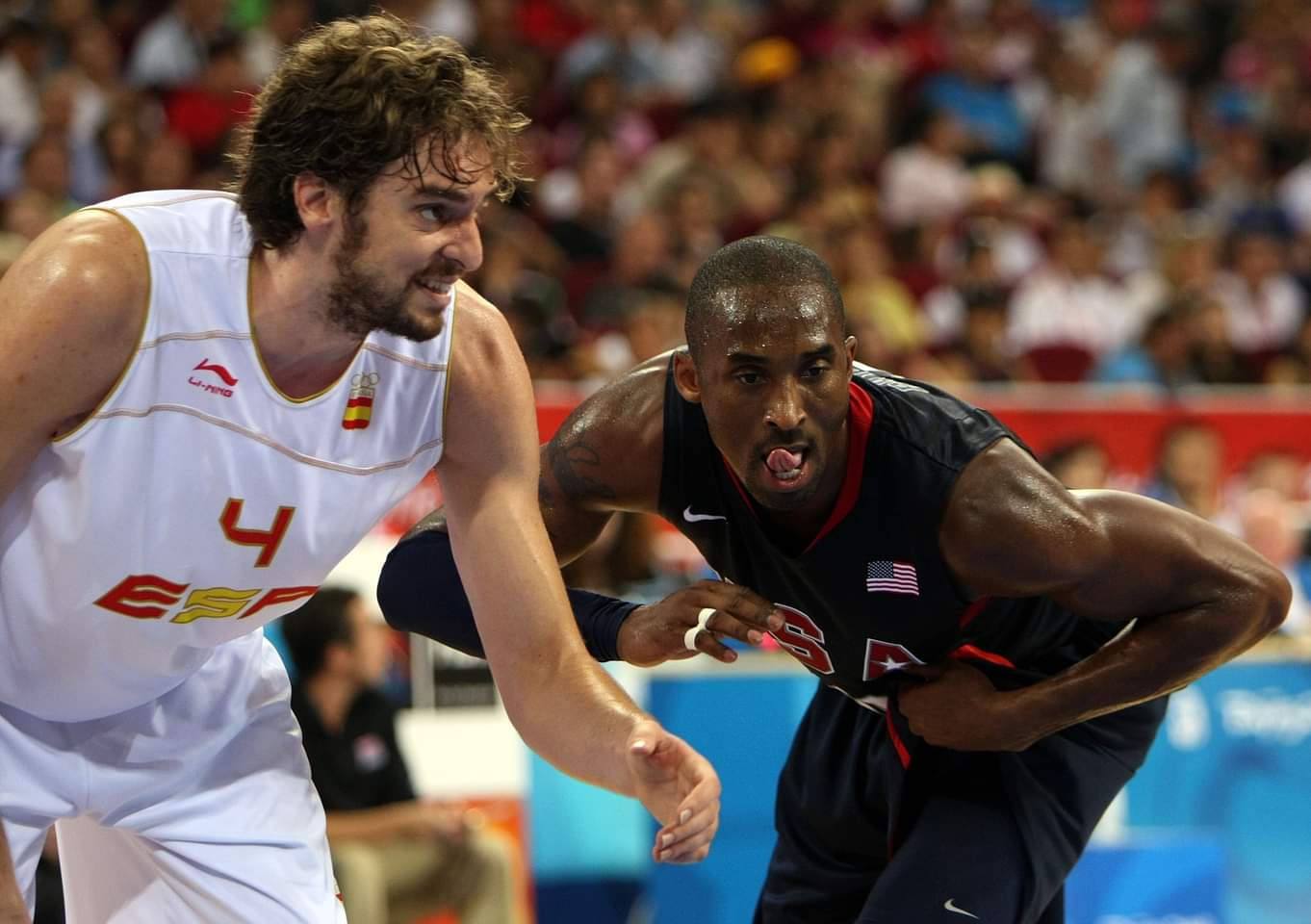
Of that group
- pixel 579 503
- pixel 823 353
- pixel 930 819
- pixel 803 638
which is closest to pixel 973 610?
pixel 803 638

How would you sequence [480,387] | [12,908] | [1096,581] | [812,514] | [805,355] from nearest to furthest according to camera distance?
[12,908]
[480,387]
[805,355]
[1096,581]
[812,514]

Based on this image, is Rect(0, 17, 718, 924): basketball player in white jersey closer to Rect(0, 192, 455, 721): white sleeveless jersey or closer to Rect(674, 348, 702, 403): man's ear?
Rect(0, 192, 455, 721): white sleeveless jersey

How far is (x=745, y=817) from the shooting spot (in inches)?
251

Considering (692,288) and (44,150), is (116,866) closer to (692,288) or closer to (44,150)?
(692,288)

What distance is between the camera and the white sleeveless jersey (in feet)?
9.93

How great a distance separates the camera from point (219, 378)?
3090 millimetres

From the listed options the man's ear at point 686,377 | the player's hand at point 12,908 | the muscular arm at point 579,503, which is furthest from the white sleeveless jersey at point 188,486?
the man's ear at point 686,377

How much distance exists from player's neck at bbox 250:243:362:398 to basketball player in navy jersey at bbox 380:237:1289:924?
2.85ft

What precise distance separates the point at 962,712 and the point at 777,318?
1.00 meters

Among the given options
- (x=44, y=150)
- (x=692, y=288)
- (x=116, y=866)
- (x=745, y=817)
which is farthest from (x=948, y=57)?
(x=116, y=866)

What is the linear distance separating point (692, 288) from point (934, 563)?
2.65 ft

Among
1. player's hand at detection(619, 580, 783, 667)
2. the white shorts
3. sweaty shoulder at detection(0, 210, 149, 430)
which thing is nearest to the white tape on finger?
player's hand at detection(619, 580, 783, 667)

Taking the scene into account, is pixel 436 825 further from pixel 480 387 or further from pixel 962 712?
pixel 480 387

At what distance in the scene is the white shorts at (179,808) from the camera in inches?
131
